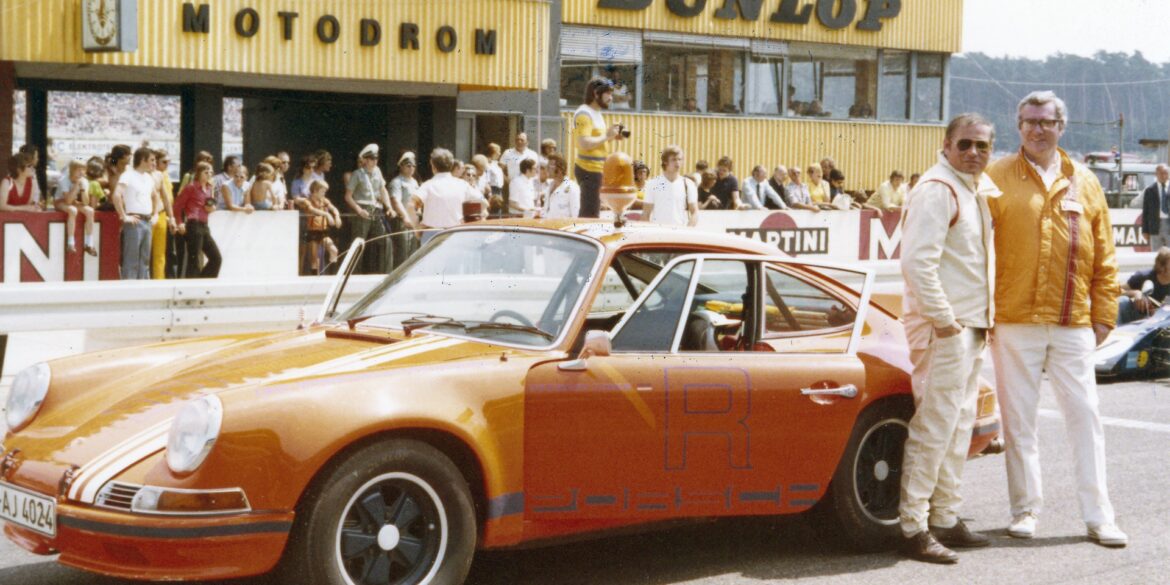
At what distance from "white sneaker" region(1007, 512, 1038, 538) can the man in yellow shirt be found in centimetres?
526

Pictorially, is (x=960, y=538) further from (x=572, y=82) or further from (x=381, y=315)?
(x=572, y=82)

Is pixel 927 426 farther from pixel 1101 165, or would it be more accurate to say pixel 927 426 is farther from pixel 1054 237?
pixel 1101 165

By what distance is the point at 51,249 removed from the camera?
1363cm

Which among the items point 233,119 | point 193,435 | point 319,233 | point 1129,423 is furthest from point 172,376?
point 233,119

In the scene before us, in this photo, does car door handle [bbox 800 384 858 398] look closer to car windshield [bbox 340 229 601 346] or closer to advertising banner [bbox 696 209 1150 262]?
car windshield [bbox 340 229 601 346]

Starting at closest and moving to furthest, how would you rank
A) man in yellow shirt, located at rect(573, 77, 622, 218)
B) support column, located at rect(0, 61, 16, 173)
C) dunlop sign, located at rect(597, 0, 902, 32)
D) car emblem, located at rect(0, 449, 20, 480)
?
1. car emblem, located at rect(0, 449, 20, 480)
2. man in yellow shirt, located at rect(573, 77, 622, 218)
3. support column, located at rect(0, 61, 16, 173)
4. dunlop sign, located at rect(597, 0, 902, 32)

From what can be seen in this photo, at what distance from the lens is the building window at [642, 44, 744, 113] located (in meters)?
32.5

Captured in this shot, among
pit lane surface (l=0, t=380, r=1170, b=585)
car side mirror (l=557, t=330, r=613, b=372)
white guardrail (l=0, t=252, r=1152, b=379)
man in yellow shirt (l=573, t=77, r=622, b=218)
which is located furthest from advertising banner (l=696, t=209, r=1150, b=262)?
car side mirror (l=557, t=330, r=613, b=372)

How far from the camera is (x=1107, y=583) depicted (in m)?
6.15

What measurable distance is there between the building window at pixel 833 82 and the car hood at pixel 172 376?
29.9 meters

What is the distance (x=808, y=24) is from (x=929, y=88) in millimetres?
4825

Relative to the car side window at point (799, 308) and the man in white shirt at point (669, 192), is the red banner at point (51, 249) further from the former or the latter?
the car side window at point (799, 308)

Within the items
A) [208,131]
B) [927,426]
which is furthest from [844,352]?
[208,131]

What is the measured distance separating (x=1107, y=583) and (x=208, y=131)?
65.4 ft
